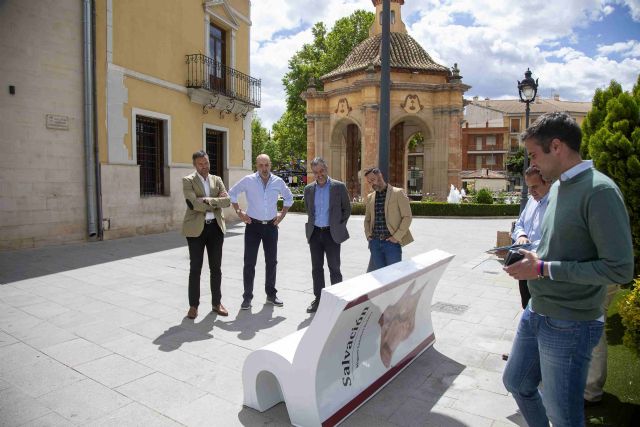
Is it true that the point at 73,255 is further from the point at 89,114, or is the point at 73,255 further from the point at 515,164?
the point at 515,164

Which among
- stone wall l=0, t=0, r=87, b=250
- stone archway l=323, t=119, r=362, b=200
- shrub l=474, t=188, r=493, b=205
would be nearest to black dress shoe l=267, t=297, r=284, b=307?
stone wall l=0, t=0, r=87, b=250

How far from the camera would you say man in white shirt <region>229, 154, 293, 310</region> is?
→ 5965 mm

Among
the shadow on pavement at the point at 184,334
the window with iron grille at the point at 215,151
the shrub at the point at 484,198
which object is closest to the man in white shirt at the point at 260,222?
the shadow on pavement at the point at 184,334

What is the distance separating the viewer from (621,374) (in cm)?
384

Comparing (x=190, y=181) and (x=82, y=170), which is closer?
(x=190, y=181)

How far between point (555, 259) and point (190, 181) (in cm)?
437

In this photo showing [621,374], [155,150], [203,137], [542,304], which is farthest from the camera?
[203,137]

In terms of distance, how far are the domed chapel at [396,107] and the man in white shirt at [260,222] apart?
58.8ft

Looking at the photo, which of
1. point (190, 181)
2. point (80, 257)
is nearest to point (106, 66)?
point (80, 257)

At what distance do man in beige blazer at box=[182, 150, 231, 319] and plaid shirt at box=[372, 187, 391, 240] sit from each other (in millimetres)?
1916

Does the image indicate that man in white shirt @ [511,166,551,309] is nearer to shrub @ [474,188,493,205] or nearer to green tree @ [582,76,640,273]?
green tree @ [582,76,640,273]

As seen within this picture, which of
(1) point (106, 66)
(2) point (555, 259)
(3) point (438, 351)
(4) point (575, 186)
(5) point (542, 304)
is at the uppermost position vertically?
(1) point (106, 66)

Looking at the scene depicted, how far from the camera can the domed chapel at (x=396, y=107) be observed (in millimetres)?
24000

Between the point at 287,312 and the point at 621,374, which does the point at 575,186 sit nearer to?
the point at 621,374
